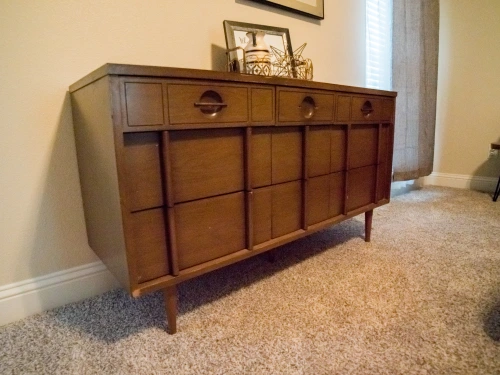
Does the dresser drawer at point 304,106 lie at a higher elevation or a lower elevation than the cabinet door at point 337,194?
higher

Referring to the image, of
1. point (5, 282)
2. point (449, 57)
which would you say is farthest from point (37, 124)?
point (449, 57)

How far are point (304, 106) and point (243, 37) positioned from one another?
519mm

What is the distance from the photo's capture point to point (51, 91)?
0.98 metres

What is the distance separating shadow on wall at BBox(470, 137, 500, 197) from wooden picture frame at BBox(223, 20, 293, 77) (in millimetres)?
2237

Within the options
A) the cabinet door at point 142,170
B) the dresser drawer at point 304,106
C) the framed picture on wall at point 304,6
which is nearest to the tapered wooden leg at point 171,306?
the cabinet door at point 142,170

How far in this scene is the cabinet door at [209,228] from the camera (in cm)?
85

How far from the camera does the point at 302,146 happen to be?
1125mm

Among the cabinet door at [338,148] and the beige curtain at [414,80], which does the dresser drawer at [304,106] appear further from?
the beige curtain at [414,80]

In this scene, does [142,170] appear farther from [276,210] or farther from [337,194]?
[337,194]

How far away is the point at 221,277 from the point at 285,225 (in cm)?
36

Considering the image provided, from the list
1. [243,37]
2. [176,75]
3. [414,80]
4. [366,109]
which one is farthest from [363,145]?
[414,80]

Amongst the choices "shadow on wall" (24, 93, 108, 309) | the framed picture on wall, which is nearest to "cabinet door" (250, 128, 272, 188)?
"shadow on wall" (24, 93, 108, 309)

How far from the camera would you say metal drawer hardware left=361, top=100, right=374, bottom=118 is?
135cm

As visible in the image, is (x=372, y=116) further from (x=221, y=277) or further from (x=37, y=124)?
(x=37, y=124)
